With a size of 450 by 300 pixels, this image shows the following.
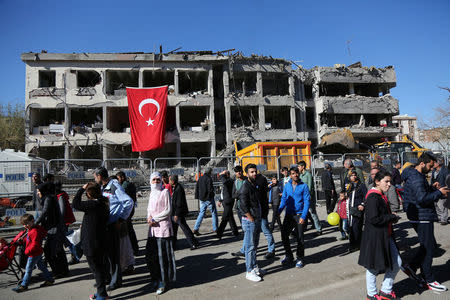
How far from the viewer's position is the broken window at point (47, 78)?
26.7 m

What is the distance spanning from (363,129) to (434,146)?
1715 cm

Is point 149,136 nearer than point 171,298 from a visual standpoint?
No

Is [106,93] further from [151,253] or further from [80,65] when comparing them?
[151,253]

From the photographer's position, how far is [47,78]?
28.1 metres

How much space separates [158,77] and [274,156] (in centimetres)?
2112

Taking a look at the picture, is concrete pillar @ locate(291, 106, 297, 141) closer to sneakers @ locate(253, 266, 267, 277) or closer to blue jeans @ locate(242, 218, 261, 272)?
sneakers @ locate(253, 266, 267, 277)

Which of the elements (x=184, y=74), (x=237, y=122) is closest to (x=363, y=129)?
(x=237, y=122)

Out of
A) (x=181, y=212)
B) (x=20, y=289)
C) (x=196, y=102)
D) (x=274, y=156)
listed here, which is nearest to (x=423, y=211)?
(x=181, y=212)

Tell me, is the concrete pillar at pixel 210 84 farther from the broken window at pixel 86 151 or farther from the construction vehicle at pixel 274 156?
the construction vehicle at pixel 274 156

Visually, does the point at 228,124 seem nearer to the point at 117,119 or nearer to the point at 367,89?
the point at 117,119

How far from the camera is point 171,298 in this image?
4.16 meters

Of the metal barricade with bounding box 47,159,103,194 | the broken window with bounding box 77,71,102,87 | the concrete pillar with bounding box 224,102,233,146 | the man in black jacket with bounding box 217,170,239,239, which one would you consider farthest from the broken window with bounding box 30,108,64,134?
the man in black jacket with bounding box 217,170,239,239

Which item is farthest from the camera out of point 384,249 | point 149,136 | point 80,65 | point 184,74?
point 184,74

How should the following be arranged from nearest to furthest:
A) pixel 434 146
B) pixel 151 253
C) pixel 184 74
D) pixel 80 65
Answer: pixel 151 253, pixel 80 65, pixel 184 74, pixel 434 146
